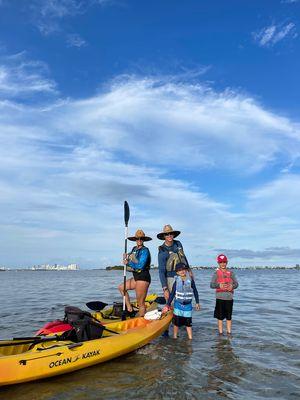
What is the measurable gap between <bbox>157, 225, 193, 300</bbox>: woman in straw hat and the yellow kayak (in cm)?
127

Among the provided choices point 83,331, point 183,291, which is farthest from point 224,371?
point 83,331

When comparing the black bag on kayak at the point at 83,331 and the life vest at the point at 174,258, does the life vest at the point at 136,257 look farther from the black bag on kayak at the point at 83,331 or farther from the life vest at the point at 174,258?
the black bag on kayak at the point at 83,331

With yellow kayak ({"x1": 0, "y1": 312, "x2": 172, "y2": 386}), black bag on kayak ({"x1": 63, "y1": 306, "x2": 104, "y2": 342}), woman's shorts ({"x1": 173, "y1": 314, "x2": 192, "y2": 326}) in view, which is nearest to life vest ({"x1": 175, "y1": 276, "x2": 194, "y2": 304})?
woman's shorts ({"x1": 173, "y1": 314, "x2": 192, "y2": 326})

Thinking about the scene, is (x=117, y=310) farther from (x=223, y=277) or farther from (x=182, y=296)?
(x=223, y=277)

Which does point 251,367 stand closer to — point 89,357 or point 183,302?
point 183,302

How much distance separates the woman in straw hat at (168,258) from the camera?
9.17 meters

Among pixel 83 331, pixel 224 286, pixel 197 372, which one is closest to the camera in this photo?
pixel 197 372

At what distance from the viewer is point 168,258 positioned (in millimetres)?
9242

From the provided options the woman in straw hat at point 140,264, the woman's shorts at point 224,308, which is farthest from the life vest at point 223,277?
the woman in straw hat at point 140,264

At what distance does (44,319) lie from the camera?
507 inches

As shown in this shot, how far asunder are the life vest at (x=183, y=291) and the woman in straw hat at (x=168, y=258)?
1.53 ft

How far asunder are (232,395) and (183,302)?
3078mm

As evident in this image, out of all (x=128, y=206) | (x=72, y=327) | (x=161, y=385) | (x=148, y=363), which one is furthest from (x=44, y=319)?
(x=161, y=385)

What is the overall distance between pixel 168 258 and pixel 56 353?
149 inches
